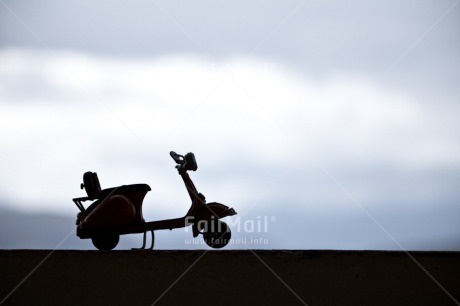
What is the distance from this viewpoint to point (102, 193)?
510cm

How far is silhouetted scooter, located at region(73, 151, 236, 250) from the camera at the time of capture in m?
4.82

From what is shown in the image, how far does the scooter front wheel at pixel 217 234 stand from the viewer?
4793 mm

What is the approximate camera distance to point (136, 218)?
4945 millimetres
